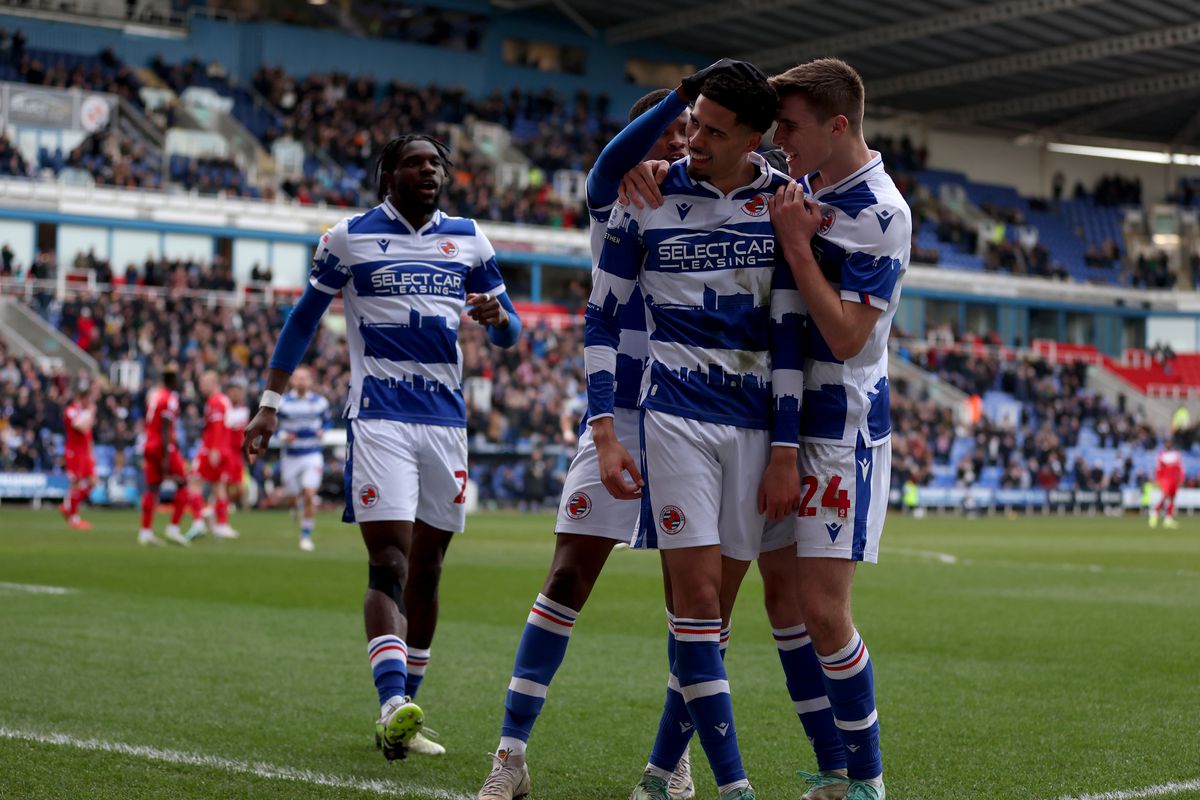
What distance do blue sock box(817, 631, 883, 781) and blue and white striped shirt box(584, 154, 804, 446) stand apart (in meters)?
0.76

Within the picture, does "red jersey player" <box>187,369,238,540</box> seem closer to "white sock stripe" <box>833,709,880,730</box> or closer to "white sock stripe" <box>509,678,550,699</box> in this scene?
"white sock stripe" <box>509,678,550,699</box>

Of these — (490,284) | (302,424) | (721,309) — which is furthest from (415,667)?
(302,424)

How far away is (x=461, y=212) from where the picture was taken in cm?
4391

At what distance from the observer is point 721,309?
4.66 metres

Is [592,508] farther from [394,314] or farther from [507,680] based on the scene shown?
[507,680]

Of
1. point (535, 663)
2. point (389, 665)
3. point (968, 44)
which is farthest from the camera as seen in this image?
point (968, 44)

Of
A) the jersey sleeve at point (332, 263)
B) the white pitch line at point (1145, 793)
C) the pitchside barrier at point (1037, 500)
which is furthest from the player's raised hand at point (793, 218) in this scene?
the pitchside barrier at point (1037, 500)

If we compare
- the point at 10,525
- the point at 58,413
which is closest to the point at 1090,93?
the point at 58,413

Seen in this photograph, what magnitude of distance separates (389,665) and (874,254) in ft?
8.39

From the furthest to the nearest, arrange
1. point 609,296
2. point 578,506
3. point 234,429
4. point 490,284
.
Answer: point 234,429, point 490,284, point 578,506, point 609,296

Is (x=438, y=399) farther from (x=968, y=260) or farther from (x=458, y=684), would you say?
(x=968, y=260)

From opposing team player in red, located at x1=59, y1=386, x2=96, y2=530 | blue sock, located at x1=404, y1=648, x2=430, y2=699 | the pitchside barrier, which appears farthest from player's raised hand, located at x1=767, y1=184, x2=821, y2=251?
the pitchside barrier

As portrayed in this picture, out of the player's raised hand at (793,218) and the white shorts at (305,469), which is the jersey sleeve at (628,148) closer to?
the player's raised hand at (793,218)

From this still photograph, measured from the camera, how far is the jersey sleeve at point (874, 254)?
4594mm
